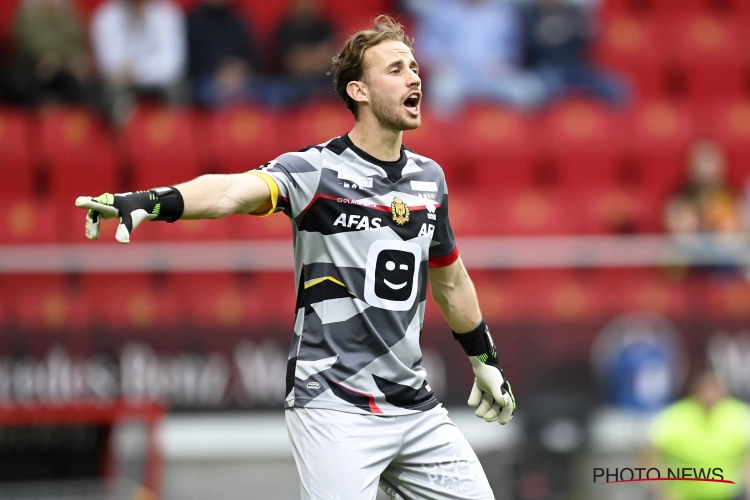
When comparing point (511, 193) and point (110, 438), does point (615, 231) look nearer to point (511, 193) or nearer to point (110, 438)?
point (511, 193)

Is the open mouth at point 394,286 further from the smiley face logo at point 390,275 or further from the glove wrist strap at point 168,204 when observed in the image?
the glove wrist strap at point 168,204

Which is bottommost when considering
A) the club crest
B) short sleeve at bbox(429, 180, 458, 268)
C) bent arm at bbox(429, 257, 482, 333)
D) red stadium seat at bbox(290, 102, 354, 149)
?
bent arm at bbox(429, 257, 482, 333)

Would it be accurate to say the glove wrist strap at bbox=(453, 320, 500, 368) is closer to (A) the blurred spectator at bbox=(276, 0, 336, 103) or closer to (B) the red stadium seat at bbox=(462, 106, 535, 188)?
(B) the red stadium seat at bbox=(462, 106, 535, 188)

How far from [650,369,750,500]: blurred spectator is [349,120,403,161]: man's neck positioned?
203 inches

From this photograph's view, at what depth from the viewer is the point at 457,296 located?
539 cm

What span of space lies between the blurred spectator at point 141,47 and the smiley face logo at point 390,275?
294 inches

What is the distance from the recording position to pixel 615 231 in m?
10.7

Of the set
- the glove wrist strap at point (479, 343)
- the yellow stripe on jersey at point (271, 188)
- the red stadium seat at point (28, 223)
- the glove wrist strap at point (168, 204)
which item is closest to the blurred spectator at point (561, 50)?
the red stadium seat at point (28, 223)

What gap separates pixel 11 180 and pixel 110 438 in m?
3.24

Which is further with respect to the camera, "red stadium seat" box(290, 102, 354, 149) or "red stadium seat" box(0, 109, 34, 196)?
"red stadium seat" box(290, 102, 354, 149)

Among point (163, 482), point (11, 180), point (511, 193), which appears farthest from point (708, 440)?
point (11, 180)

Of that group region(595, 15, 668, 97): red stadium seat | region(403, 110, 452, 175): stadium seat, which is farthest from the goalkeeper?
region(595, 15, 668, 97): red stadium seat

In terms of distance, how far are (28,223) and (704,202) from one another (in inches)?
237

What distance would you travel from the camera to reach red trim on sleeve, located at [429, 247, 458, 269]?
5234 mm
